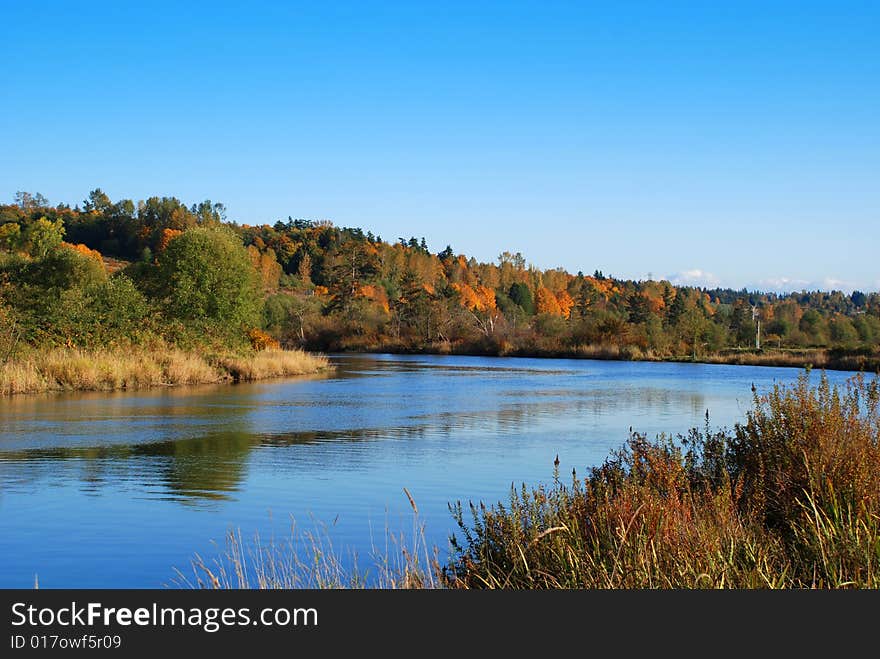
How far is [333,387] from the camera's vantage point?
34062 millimetres

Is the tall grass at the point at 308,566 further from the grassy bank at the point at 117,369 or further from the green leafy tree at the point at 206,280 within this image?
the green leafy tree at the point at 206,280

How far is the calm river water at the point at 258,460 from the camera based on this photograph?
9.52 meters

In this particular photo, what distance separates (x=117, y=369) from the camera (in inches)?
1168

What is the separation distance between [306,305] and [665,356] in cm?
3043

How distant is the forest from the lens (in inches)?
1273

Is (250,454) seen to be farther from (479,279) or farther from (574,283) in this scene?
(574,283)

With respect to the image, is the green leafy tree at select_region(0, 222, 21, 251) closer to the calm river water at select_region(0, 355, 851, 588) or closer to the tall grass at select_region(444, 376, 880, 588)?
the calm river water at select_region(0, 355, 851, 588)

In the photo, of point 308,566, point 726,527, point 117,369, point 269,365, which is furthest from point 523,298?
point 726,527

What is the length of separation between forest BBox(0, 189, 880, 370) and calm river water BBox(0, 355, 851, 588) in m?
4.88

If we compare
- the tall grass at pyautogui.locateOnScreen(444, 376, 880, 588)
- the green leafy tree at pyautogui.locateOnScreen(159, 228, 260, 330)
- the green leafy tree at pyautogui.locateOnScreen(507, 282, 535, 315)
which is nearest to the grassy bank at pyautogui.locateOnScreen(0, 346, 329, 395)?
the green leafy tree at pyautogui.locateOnScreen(159, 228, 260, 330)

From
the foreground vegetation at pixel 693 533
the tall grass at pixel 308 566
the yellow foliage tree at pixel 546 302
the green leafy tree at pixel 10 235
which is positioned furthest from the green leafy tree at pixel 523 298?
the foreground vegetation at pixel 693 533

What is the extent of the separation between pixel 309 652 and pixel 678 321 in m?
70.9

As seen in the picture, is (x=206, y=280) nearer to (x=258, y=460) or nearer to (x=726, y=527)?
(x=258, y=460)

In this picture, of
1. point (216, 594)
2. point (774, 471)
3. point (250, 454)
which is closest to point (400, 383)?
point (250, 454)
